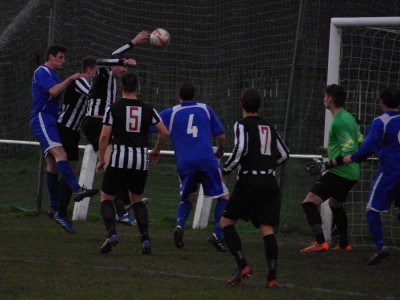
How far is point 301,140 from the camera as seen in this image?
15297mm

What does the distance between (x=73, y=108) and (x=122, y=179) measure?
7.93ft

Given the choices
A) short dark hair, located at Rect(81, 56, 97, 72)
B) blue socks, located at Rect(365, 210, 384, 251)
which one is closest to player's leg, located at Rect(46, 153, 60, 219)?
short dark hair, located at Rect(81, 56, 97, 72)

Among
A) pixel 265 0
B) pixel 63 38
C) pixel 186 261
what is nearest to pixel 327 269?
pixel 186 261

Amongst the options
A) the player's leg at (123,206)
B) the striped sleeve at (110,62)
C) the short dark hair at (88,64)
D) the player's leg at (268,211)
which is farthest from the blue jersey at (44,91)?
the player's leg at (268,211)

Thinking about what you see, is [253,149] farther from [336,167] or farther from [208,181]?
[208,181]

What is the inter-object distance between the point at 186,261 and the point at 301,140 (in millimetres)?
5118

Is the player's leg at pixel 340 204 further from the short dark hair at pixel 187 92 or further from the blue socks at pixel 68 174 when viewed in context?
the blue socks at pixel 68 174

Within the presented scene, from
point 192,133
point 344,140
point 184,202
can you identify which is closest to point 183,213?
point 184,202

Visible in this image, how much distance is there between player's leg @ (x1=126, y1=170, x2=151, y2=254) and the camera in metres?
11.0

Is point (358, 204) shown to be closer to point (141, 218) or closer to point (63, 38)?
point (141, 218)

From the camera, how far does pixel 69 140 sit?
13.3 m

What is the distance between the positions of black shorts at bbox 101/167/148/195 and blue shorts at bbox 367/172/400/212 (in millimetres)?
2296

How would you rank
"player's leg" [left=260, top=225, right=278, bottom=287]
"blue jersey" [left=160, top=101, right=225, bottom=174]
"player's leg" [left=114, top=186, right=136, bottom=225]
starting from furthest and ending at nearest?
1. "player's leg" [left=114, top=186, right=136, bottom=225]
2. "blue jersey" [left=160, top=101, right=225, bottom=174]
3. "player's leg" [left=260, top=225, right=278, bottom=287]

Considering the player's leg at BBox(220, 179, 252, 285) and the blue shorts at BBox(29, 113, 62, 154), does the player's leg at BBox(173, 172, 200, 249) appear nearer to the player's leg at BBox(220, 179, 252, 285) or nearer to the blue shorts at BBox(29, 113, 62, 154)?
the blue shorts at BBox(29, 113, 62, 154)
